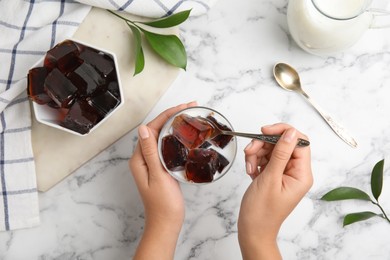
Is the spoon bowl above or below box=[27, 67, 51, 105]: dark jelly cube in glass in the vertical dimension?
above

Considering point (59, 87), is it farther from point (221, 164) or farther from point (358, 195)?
point (358, 195)

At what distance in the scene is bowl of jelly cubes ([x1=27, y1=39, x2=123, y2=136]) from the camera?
3.04ft

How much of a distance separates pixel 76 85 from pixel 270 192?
372 millimetres

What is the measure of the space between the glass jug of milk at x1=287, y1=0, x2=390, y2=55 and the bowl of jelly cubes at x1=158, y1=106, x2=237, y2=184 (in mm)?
216

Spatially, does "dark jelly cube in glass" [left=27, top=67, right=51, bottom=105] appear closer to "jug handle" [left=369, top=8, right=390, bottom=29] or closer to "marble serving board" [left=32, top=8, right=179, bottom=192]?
"marble serving board" [left=32, top=8, right=179, bottom=192]

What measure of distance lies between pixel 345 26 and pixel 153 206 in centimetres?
45

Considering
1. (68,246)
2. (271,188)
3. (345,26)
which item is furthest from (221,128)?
(68,246)

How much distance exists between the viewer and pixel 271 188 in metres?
0.93

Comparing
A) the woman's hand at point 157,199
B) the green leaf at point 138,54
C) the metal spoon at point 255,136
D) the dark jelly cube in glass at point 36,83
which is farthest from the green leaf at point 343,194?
the dark jelly cube in glass at point 36,83

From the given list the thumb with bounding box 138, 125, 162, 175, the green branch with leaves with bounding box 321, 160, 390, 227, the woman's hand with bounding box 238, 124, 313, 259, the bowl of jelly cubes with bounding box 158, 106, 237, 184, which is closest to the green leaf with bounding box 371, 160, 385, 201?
the green branch with leaves with bounding box 321, 160, 390, 227

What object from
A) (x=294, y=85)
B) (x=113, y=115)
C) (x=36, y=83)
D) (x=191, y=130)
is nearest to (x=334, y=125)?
(x=294, y=85)

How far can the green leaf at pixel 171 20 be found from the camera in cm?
99

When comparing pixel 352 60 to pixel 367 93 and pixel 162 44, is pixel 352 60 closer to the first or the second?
pixel 367 93

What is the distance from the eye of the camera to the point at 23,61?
1025 mm
